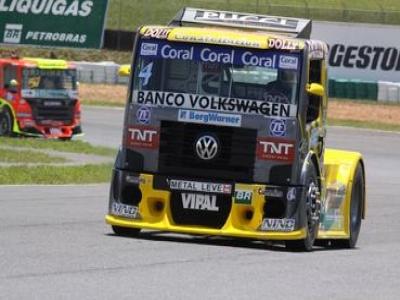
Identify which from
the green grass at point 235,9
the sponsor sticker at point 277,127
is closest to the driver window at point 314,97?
the sponsor sticker at point 277,127

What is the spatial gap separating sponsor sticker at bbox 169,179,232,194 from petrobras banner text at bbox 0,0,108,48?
104 ft

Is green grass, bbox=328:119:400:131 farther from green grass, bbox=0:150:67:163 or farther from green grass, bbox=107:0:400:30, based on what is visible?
green grass, bbox=0:150:67:163

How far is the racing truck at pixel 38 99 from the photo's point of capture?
33812mm

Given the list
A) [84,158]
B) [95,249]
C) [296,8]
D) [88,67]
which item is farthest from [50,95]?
[296,8]

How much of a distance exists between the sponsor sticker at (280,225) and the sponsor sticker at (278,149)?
24.3 inches

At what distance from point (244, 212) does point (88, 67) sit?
38493mm

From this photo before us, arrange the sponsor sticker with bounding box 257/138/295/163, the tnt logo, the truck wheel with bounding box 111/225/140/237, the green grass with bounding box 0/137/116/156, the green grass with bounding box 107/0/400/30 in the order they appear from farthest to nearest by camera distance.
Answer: the green grass with bounding box 107/0/400/30
the tnt logo
the green grass with bounding box 0/137/116/156
the truck wheel with bounding box 111/225/140/237
the sponsor sticker with bounding box 257/138/295/163

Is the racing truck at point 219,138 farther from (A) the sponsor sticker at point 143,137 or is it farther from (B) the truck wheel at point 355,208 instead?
(B) the truck wheel at point 355,208

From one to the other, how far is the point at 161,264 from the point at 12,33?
112 ft

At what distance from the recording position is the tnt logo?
4528 cm

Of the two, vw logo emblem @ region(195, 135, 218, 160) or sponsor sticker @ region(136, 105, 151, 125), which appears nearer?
vw logo emblem @ region(195, 135, 218, 160)

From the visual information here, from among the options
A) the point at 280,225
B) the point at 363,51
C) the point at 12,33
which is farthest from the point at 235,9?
the point at 280,225

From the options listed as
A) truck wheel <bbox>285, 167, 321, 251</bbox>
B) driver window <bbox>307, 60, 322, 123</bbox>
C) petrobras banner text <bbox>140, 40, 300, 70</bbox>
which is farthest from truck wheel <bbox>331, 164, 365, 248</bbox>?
petrobras banner text <bbox>140, 40, 300, 70</bbox>

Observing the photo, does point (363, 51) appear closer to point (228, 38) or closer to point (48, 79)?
point (48, 79)
